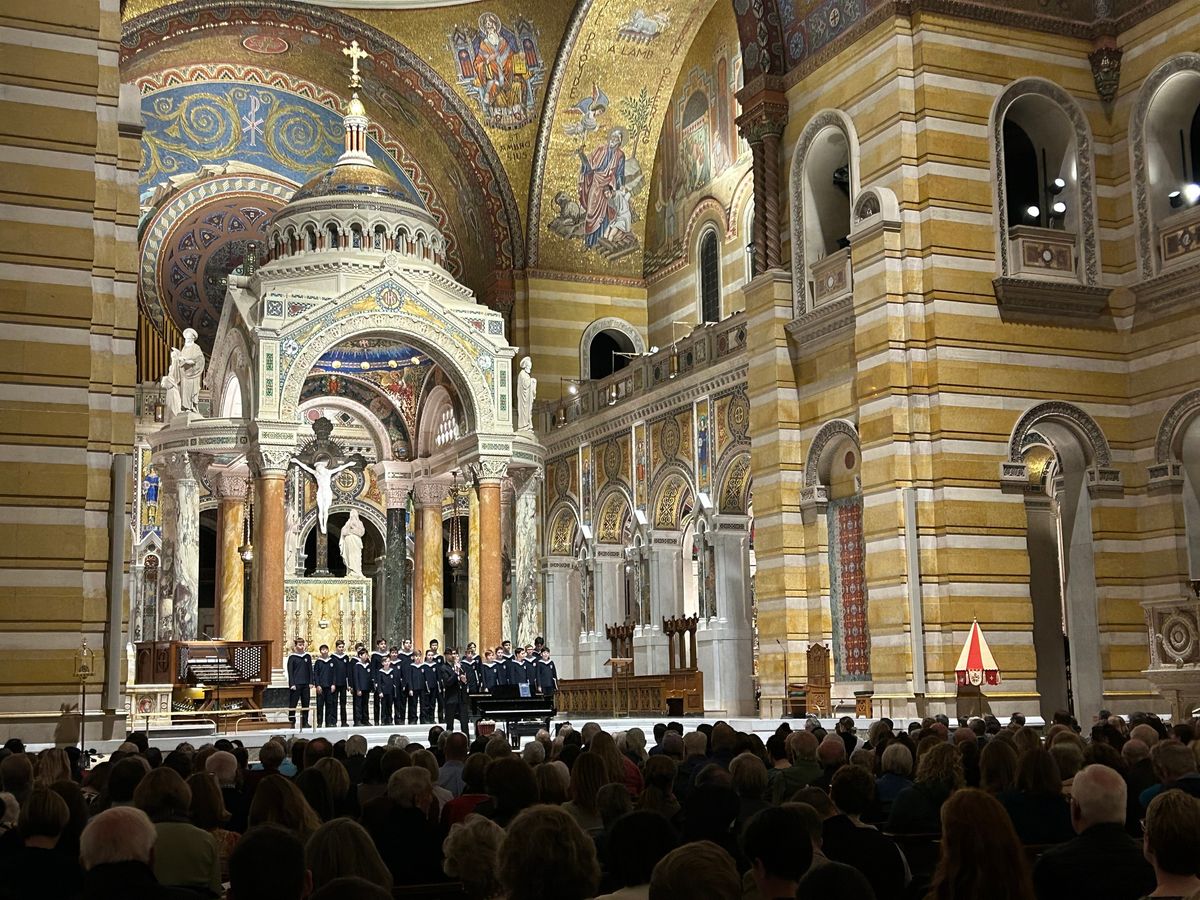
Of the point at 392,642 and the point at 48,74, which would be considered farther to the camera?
the point at 392,642

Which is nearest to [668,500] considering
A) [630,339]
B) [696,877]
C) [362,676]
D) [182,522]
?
[630,339]

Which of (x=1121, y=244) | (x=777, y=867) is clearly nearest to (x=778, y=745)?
(x=777, y=867)

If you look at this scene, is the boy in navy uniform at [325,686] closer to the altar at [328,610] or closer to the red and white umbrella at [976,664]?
the altar at [328,610]

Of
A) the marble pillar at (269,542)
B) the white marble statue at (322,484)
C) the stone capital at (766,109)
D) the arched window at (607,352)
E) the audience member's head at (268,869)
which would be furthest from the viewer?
the arched window at (607,352)

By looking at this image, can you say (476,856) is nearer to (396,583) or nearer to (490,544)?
(490,544)

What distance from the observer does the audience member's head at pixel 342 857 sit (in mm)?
4043

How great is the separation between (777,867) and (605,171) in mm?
30465

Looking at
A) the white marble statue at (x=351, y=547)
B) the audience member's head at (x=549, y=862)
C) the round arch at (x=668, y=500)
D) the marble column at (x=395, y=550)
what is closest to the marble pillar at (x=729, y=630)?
the round arch at (x=668, y=500)

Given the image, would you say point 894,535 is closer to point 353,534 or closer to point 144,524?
point 353,534

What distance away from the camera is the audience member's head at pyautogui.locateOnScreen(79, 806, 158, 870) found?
4133 millimetres

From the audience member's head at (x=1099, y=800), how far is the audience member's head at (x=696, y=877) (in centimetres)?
190

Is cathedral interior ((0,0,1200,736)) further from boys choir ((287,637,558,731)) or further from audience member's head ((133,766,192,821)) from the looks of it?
audience member's head ((133,766,192,821))

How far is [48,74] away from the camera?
14.7m

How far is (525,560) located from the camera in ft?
93.8
